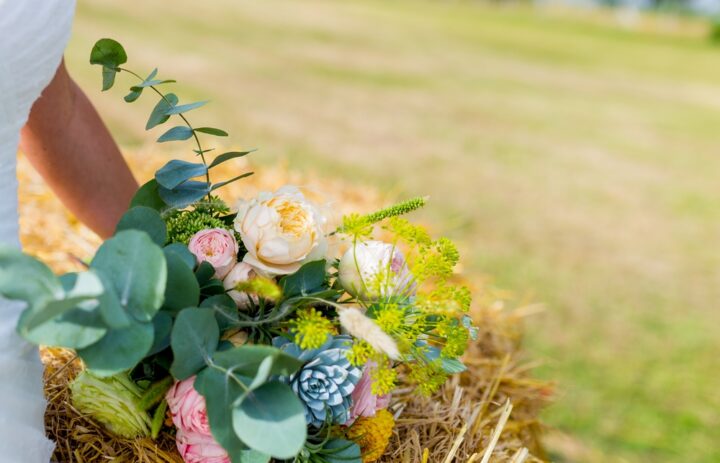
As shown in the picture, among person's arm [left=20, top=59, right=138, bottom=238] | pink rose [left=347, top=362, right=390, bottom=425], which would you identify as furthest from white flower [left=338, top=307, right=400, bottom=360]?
person's arm [left=20, top=59, right=138, bottom=238]

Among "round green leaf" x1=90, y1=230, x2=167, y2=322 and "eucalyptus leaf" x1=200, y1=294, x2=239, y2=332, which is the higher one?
"round green leaf" x1=90, y1=230, x2=167, y2=322

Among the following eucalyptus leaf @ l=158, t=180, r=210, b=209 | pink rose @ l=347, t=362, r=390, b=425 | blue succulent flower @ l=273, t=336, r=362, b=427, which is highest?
eucalyptus leaf @ l=158, t=180, r=210, b=209

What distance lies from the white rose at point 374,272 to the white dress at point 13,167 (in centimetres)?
34

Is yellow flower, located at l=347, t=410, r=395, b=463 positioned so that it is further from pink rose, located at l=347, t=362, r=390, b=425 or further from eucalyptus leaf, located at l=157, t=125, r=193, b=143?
eucalyptus leaf, located at l=157, t=125, r=193, b=143

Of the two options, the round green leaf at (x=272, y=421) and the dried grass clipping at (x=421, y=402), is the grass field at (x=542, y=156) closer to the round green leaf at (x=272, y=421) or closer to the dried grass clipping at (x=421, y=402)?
the dried grass clipping at (x=421, y=402)

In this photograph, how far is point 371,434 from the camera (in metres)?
0.83

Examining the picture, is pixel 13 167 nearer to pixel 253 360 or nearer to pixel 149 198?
pixel 149 198

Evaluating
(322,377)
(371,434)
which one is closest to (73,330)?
(322,377)

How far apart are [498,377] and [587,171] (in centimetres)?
375

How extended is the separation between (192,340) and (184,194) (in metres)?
0.24

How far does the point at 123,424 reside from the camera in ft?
2.67

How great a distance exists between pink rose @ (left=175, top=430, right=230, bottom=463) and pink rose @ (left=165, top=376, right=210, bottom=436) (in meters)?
0.02

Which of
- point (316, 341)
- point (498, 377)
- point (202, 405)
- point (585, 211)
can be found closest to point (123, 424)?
point (202, 405)

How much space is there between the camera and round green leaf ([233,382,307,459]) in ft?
2.10
